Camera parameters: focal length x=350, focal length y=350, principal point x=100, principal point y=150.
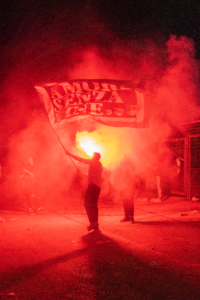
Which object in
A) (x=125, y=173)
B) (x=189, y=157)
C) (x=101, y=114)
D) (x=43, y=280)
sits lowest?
(x=43, y=280)

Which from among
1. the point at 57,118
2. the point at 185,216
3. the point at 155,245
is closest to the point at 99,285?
the point at 155,245

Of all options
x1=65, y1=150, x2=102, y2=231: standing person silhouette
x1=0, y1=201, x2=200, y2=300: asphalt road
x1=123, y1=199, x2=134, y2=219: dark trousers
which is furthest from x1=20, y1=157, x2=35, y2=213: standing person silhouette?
x1=65, y1=150, x2=102, y2=231: standing person silhouette

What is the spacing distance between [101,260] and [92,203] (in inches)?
83.7

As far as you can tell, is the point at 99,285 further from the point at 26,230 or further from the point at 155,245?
the point at 26,230

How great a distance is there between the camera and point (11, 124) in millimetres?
12906

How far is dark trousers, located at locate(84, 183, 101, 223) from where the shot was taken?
676cm

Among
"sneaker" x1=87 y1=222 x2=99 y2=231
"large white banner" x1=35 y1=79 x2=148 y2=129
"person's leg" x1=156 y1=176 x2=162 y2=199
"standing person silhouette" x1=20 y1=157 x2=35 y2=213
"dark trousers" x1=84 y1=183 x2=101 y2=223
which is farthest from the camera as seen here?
"person's leg" x1=156 y1=176 x2=162 y2=199

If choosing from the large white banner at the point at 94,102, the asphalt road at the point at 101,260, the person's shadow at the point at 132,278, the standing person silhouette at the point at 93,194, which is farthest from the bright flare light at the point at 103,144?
the person's shadow at the point at 132,278

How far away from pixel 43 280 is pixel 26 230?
3.17 m

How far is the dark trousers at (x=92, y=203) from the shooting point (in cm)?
676

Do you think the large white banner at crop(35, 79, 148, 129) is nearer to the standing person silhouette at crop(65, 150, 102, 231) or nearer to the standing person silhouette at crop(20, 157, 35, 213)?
the standing person silhouette at crop(20, 157, 35, 213)

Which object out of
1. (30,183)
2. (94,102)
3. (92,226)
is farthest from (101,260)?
(30,183)

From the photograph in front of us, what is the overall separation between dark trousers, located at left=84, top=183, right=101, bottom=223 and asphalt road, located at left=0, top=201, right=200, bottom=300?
33cm

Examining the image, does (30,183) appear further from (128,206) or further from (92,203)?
(92,203)
